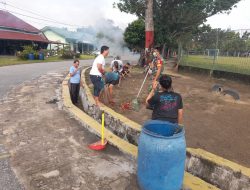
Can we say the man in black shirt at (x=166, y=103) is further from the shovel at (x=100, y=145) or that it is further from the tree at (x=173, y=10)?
the tree at (x=173, y=10)

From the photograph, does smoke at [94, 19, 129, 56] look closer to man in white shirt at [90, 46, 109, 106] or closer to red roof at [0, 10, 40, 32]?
red roof at [0, 10, 40, 32]

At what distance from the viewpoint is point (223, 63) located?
1175 cm

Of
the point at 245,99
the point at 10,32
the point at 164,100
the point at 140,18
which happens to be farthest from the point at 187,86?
the point at 10,32

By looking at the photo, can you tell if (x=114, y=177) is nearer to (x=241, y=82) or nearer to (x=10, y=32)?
(x=241, y=82)

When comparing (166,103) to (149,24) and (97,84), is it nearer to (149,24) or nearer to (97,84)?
(97,84)

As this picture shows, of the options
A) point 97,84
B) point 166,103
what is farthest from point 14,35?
point 166,103

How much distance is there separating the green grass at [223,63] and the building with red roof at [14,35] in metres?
21.2

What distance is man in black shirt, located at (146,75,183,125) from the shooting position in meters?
3.25

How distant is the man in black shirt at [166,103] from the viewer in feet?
10.7

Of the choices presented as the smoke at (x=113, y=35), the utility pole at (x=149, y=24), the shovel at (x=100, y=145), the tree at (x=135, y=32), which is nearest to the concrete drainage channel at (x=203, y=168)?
the shovel at (x=100, y=145)

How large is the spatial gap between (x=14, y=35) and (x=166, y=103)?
2979 cm

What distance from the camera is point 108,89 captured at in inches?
274

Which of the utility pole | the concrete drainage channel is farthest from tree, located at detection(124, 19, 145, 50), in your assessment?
the concrete drainage channel

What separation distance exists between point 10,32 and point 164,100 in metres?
30.4
